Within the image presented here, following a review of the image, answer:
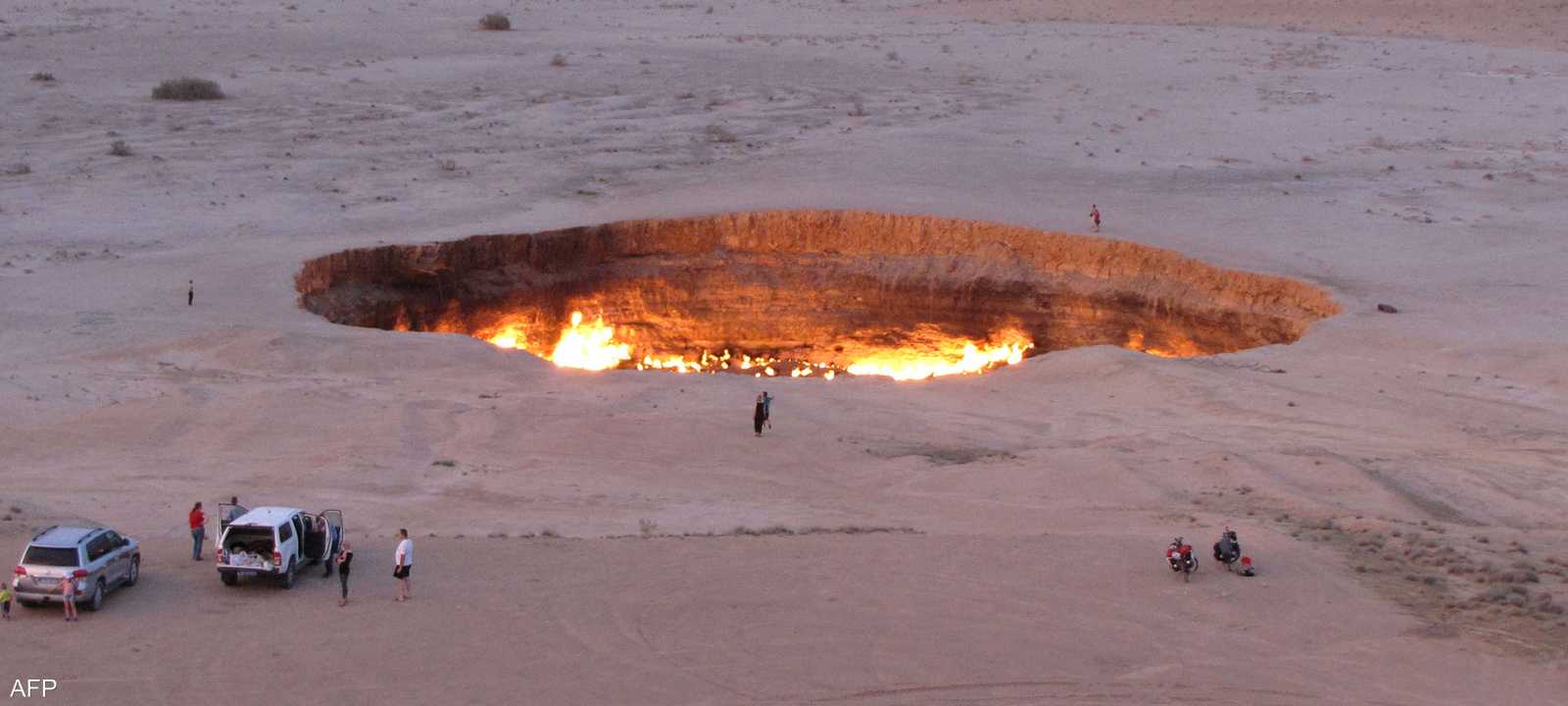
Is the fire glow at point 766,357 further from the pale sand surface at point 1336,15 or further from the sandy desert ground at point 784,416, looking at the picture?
the pale sand surface at point 1336,15

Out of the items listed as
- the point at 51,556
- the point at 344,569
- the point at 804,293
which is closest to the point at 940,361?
the point at 804,293

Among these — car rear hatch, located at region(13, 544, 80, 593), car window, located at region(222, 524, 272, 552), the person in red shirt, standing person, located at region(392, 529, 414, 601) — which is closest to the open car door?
car window, located at region(222, 524, 272, 552)

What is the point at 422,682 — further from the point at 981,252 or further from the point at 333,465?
the point at 981,252

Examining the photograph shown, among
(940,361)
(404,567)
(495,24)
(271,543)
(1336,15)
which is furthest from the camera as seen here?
(1336,15)

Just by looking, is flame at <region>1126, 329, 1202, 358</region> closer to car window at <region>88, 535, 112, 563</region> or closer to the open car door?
the open car door

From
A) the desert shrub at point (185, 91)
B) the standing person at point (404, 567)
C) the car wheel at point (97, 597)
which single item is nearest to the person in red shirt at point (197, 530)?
the car wheel at point (97, 597)

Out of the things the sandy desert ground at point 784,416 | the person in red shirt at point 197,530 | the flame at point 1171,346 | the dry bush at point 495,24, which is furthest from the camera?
the dry bush at point 495,24

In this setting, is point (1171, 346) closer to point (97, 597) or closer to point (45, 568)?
point (97, 597)
